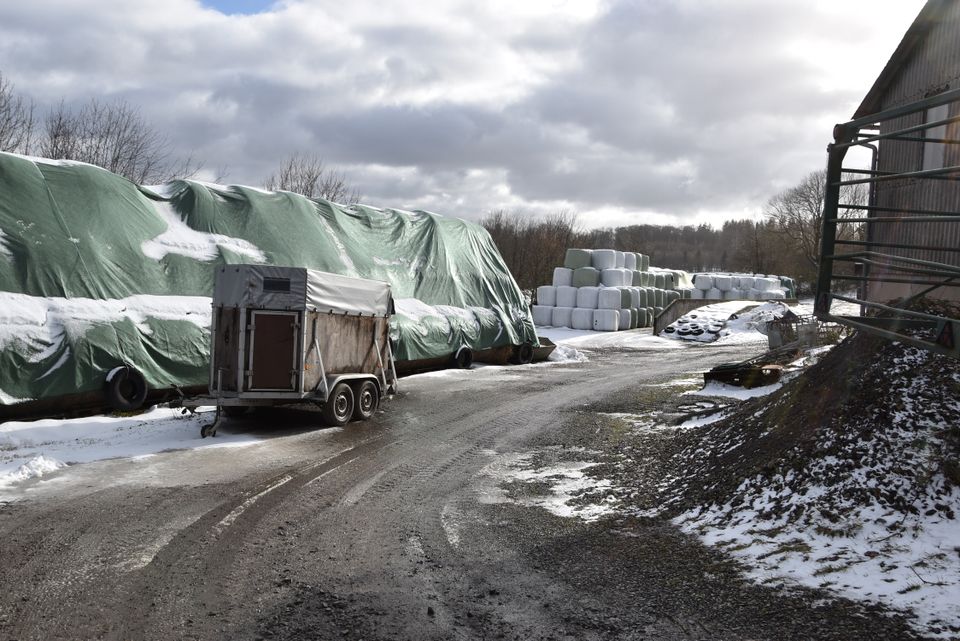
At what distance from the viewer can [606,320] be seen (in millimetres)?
36656

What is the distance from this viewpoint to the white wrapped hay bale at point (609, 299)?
1457 inches

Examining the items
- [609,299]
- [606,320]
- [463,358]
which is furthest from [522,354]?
[609,299]

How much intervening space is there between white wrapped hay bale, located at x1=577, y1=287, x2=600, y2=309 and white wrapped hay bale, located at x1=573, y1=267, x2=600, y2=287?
0.75 meters

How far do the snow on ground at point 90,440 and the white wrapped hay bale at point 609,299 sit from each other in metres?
27.2

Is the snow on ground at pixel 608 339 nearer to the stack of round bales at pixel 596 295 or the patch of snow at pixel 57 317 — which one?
the stack of round bales at pixel 596 295

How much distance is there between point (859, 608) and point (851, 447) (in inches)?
82.9

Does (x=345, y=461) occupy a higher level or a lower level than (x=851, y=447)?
lower

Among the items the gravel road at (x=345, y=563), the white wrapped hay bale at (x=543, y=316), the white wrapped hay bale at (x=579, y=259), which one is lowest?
the gravel road at (x=345, y=563)

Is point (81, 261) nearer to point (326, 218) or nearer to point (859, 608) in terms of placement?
point (326, 218)

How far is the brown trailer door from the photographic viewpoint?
11359 mm

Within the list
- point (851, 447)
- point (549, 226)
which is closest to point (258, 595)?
point (851, 447)

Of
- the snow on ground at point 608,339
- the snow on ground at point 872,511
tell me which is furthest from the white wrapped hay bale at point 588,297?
the snow on ground at point 872,511

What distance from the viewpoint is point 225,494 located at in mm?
7887

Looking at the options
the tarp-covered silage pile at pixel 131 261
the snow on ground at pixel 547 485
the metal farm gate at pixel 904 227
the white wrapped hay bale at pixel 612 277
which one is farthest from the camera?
the white wrapped hay bale at pixel 612 277
